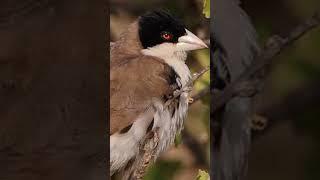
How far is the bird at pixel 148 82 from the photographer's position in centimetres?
138

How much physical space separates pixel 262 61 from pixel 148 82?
33cm

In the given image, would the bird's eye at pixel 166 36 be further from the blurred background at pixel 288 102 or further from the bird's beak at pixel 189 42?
the blurred background at pixel 288 102

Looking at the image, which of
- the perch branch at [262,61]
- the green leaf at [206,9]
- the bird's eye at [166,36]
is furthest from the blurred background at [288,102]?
the bird's eye at [166,36]

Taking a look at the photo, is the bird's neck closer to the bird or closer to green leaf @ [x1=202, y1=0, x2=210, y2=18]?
the bird

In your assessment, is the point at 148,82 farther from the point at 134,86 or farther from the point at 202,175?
the point at 202,175

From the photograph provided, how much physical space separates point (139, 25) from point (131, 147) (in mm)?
261

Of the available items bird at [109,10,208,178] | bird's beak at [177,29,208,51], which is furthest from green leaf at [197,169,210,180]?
bird's beak at [177,29,208,51]

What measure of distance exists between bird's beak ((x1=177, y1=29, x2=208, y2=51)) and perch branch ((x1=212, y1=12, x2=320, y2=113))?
183 millimetres

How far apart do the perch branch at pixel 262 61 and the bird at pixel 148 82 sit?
5.9 inches

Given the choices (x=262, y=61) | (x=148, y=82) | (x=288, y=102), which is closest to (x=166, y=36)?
(x=148, y=82)

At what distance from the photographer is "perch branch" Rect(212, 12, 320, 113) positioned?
159cm
